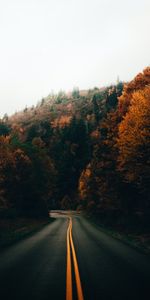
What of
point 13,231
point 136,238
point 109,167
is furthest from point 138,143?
point 13,231

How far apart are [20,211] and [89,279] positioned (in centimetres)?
4333

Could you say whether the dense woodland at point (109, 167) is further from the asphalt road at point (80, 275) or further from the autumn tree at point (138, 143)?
the asphalt road at point (80, 275)

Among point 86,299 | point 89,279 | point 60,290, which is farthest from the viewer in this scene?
point 89,279

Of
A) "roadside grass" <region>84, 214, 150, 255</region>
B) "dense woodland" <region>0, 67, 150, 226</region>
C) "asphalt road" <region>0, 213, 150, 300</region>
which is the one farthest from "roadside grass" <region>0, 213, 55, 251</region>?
"roadside grass" <region>84, 214, 150, 255</region>

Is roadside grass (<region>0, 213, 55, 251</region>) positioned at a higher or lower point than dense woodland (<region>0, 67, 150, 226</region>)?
lower

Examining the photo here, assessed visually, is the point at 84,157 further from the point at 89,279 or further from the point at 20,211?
the point at 89,279

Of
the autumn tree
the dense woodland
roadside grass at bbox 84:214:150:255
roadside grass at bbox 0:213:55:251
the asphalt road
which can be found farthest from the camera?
the dense woodland

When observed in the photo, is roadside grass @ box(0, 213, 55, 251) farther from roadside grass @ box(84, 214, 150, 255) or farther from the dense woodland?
roadside grass @ box(84, 214, 150, 255)

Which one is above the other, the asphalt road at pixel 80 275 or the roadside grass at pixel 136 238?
the asphalt road at pixel 80 275

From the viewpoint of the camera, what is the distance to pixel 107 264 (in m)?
12.7

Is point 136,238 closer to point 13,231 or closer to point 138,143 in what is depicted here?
point 138,143

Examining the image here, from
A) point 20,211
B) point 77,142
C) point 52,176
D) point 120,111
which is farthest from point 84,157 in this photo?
point 120,111

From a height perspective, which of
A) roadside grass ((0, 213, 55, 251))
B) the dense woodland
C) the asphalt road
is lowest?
roadside grass ((0, 213, 55, 251))

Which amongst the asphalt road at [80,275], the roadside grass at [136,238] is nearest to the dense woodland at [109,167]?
the roadside grass at [136,238]
